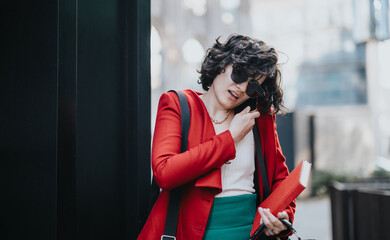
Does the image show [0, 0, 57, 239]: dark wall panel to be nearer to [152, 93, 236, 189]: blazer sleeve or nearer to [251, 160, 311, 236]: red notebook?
[152, 93, 236, 189]: blazer sleeve

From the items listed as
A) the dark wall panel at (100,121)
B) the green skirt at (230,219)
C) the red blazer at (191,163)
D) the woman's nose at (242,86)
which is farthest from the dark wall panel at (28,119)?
the woman's nose at (242,86)

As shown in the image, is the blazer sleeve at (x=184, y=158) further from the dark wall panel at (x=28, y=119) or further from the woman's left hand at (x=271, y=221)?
the dark wall panel at (x=28, y=119)

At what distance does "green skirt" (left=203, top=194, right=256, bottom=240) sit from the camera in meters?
1.66

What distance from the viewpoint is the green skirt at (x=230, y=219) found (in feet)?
5.44

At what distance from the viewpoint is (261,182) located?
1.81 m

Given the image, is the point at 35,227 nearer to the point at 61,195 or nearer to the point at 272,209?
the point at 61,195

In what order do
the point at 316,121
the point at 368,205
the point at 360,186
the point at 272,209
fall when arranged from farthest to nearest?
the point at 316,121, the point at 360,186, the point at 368,205, the point at 272,209

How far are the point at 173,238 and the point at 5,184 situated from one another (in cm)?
78

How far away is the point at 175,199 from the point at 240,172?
31 centimetres

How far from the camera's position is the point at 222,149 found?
1550 mm

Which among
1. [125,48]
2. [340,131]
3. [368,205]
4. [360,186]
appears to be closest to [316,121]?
[340,131]

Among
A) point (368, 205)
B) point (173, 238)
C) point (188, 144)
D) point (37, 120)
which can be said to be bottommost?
point (368, 205)

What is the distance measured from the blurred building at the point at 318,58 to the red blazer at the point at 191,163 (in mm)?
508

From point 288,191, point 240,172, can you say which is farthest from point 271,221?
point 240,172
